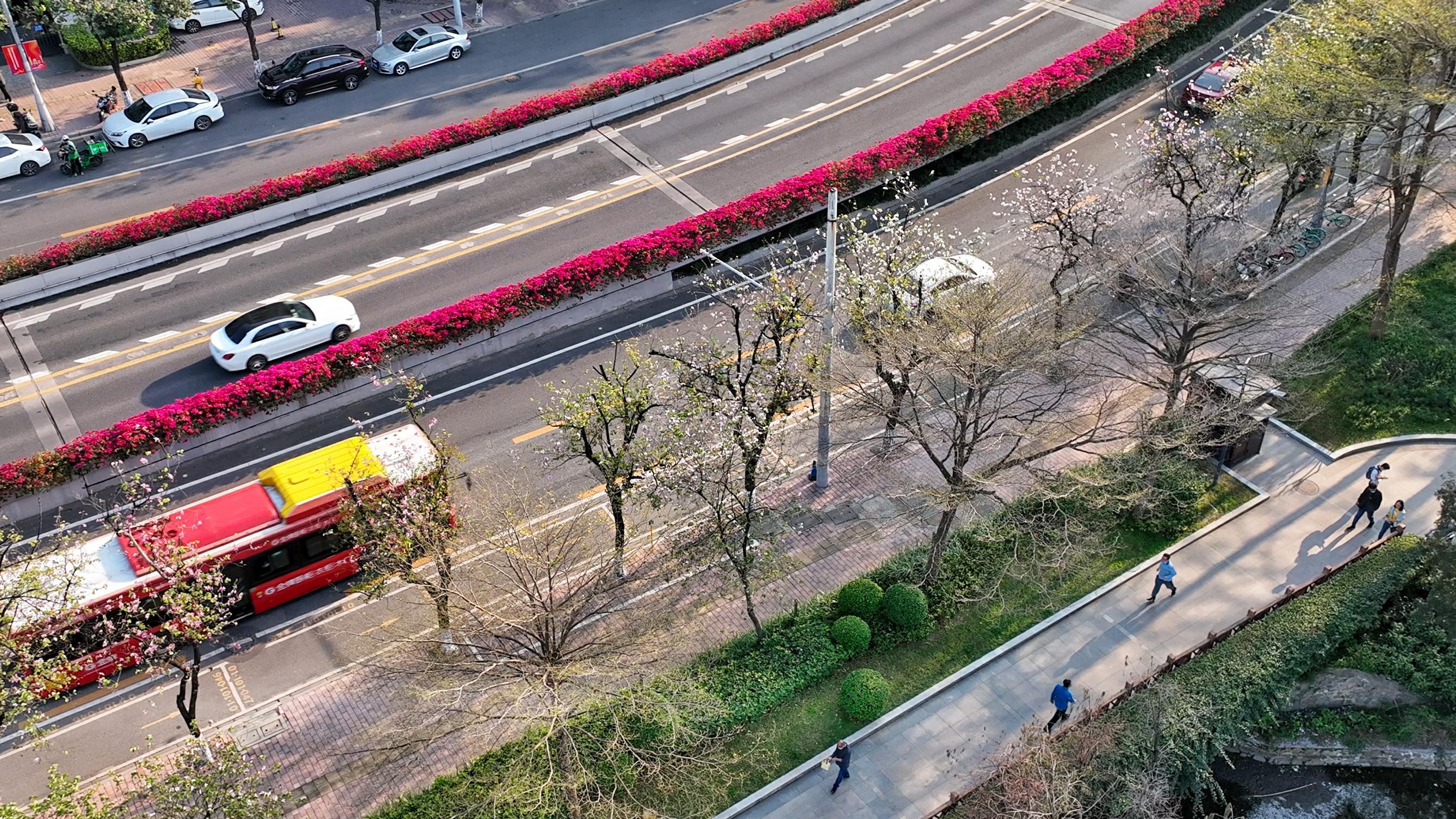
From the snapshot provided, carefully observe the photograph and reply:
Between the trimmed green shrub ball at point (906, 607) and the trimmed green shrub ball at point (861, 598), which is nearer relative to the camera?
the trimmed green shrub ball at point (906, 607)

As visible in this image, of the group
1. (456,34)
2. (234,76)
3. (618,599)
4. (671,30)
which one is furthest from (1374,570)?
(234,76)

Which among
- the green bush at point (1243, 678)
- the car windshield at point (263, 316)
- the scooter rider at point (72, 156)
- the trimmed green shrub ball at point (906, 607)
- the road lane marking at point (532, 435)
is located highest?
the scooter rider at point (72, 156)

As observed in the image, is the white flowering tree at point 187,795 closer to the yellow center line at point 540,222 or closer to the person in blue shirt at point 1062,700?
the person in blue shirt at point 1062,700

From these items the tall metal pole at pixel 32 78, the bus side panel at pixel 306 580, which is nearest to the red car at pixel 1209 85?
the bus side panel at pixel 306 580

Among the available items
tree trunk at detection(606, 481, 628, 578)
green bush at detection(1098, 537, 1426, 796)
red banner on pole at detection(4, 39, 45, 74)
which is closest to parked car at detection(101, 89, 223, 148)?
red banner on pole at detection(4, 39, 45, 74)

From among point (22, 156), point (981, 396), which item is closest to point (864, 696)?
point (981, 396)

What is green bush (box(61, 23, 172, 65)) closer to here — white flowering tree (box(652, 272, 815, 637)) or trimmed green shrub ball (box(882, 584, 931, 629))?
white flowering tree (box(652, 272, 815, 637))

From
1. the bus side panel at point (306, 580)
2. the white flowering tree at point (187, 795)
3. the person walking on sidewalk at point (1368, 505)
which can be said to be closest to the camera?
the white flowering tree at point (187, 795)

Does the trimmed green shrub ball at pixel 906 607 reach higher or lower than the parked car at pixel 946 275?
lower
